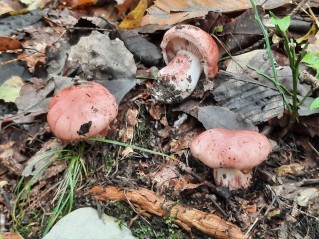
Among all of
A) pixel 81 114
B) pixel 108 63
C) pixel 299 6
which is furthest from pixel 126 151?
pixel 299 6

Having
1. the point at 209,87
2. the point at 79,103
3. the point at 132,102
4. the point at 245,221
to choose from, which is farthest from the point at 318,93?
the point at 79,103

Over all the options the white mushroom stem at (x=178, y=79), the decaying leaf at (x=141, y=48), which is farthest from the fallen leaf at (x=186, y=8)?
the white mushroom stem at (x=178, y=79)

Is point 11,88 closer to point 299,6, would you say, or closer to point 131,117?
point 131,117

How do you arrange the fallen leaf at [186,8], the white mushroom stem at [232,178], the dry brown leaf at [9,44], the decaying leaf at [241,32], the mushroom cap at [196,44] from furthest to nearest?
1. the dry brown leaf at [9,44]
2. the fallen leaf at [186,8]
3. the decaying leaf at [241,32]
4. the mushroom cap at [196,44]
5. the white mushroom stem at [232,178]

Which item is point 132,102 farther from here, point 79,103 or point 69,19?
point 69,19

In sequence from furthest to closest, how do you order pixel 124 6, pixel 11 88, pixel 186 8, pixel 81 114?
1. pixel 124 6
2. pixel 186 8
3. pixel 11 88
4. pixel 81 114

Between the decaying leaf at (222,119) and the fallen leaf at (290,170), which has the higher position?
the decaying leaf at (222,119)

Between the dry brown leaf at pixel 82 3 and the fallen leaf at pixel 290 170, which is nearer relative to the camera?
the fallen leaf at pixel 290 170

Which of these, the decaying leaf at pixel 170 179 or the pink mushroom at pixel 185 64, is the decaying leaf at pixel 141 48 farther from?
the decaying leaf at pixel 170 179
